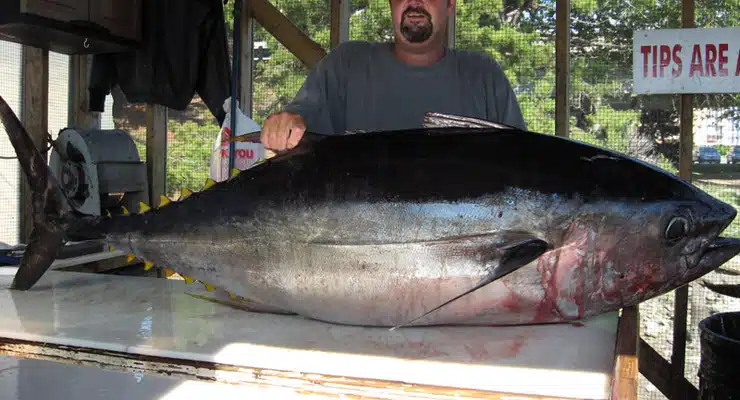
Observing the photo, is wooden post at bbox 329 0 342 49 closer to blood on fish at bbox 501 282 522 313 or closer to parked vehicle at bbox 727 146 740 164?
parked vehicle at bbox 727 146 740 164

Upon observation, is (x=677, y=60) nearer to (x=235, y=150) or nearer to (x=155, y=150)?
(x=235, y=150)

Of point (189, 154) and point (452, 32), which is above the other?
point (452, 32)

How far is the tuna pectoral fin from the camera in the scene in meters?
1.24

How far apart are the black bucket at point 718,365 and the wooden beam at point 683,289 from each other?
0.28 metres

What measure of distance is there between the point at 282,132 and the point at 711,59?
2.74 meters

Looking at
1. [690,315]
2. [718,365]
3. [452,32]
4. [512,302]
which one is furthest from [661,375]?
[512,302]

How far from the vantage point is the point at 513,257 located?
1260 millimetres

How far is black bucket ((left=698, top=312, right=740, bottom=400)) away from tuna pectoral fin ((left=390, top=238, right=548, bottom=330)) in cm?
222

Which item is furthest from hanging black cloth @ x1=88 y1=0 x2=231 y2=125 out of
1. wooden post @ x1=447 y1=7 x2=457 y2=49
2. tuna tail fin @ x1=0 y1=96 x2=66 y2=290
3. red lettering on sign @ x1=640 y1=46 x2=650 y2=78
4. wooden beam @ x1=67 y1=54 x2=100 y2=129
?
red lettering on sign @ x1=640 y1=46 x2=650 y2=78

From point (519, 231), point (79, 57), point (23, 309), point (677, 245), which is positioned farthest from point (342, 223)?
point (79, 57)

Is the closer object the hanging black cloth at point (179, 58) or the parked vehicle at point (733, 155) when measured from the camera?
the parked vehicle at point (733, 155)

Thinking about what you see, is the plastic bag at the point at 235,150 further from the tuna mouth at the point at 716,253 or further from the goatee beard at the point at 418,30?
the tuna mouth at the point at 716,253

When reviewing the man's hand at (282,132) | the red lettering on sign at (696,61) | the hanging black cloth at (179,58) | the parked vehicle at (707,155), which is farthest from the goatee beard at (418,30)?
the hanging black cloth at (179,58)

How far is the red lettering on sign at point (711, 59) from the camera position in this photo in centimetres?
337
